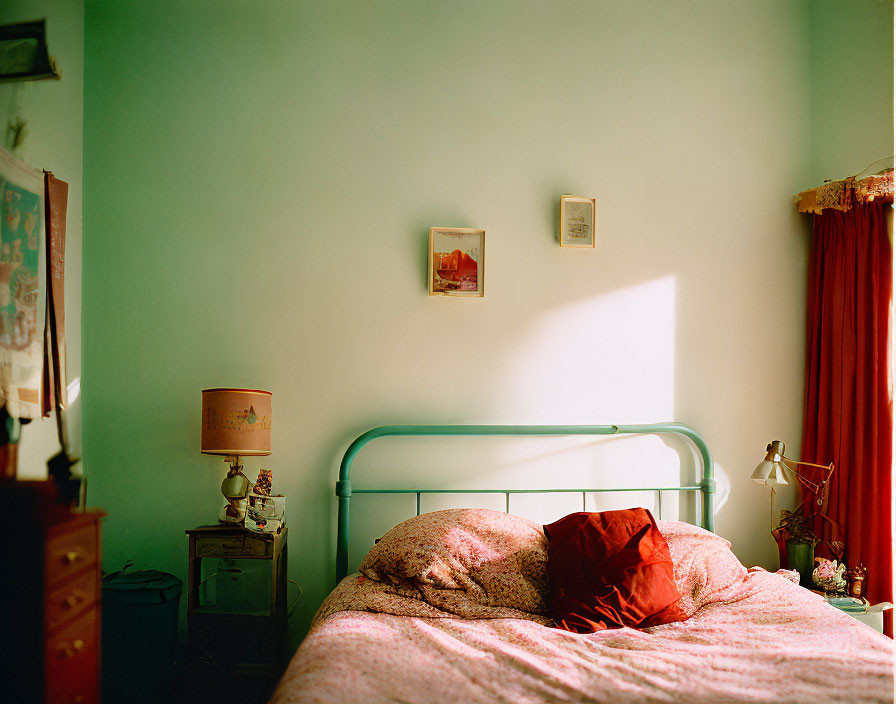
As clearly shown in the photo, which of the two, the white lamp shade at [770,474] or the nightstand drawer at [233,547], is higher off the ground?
the white lamp shade at [770,474]

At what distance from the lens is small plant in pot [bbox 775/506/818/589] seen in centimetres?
252

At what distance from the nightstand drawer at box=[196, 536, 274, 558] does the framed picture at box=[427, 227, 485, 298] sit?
1.25 metres

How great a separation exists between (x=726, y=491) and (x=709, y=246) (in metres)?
1.19

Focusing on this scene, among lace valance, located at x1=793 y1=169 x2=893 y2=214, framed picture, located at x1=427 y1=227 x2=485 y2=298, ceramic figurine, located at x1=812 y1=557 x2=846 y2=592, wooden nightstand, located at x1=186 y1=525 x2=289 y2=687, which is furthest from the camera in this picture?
framed picture, located at x1=427 y1=227 x2=485 y2=298

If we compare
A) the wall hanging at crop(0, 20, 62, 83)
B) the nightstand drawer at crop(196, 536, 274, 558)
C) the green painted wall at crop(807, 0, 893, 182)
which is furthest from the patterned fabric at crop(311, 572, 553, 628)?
the green painted wall at crop(807, 0, 893, 182)

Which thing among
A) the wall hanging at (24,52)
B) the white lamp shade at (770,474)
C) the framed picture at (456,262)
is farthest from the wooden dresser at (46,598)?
the white lamp shade at (770,474)

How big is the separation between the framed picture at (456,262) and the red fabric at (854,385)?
1.66 m

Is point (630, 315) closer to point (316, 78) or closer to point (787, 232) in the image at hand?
point (787, 232)

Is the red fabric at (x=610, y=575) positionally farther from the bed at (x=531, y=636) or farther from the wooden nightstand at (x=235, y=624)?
the wooden nightstand at (x=235, y=624)

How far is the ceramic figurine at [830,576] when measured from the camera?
2398mm

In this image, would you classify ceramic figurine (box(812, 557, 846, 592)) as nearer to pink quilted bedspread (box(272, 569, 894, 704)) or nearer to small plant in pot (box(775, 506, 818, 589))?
small plant in pot (box(775, 506, 818, 589))

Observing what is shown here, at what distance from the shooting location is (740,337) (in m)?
2.87

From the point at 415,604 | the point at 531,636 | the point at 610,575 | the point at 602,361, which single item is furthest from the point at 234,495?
the point at 602,361

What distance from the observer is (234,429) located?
2250mm
